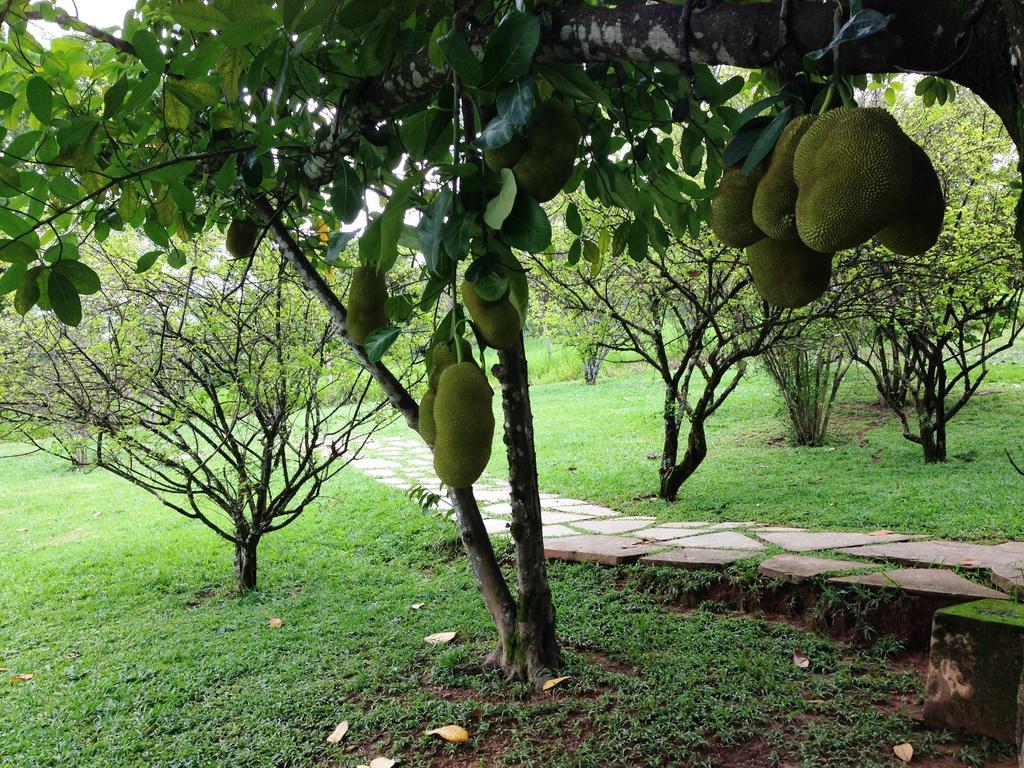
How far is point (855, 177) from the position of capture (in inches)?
26.9

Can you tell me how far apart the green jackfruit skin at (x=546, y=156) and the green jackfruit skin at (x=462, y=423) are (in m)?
0.26

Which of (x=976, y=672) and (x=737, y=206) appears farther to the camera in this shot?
(x=976, y=672)

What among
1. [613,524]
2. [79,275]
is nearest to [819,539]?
[613,524]

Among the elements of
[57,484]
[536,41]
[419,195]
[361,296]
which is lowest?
[57,484]

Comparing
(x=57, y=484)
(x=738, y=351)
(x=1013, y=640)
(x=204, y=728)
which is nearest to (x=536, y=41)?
(x=1013, y=640)

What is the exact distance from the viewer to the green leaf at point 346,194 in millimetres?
1302

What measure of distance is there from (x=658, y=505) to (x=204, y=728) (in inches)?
143

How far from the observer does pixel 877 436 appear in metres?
7.31

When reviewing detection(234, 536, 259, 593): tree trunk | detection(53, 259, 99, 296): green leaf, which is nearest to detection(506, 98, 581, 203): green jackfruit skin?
detection(53, 259, 99, 296): green leaf

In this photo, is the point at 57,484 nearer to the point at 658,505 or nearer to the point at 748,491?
the point at 658,505

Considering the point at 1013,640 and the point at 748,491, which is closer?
the point at 1013,640

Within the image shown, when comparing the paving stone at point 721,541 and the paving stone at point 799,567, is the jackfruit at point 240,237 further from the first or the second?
the paving stone at point 721,541

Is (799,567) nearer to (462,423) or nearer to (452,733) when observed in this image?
(452,733)

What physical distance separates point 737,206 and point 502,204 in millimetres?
273
